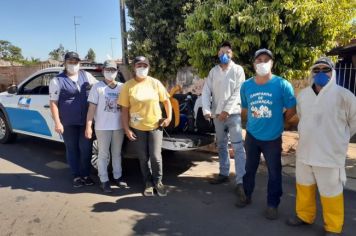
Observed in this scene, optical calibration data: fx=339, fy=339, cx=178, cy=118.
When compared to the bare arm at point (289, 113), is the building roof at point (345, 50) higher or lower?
higher

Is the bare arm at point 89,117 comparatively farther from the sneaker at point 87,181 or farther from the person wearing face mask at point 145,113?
the sneaker at point 87,181

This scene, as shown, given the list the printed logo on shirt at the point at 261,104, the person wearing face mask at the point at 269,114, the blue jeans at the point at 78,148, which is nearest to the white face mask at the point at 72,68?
the blue jeans at the point at 78,148

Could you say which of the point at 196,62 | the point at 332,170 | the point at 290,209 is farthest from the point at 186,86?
the point at 332,170

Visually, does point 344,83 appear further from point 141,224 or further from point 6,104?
point 6,104

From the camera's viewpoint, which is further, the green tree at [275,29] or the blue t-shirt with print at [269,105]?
the green tree at [275,29]

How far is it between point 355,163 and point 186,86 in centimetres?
543

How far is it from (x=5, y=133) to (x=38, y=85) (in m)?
1.59

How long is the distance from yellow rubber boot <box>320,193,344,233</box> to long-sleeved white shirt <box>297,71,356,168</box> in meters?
0.33

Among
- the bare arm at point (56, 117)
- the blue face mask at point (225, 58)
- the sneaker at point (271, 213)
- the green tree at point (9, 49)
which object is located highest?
the green tree at point (9, 49)

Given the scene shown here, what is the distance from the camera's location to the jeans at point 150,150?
4.29 metres

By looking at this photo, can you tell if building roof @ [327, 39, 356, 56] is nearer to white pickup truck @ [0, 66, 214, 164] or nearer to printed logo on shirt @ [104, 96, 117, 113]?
white pickup truck @ [0, 66, 214, 164]

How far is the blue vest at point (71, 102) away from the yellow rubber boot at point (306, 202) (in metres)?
2.88

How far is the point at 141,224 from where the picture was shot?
3.67 meters

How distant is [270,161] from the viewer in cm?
366
